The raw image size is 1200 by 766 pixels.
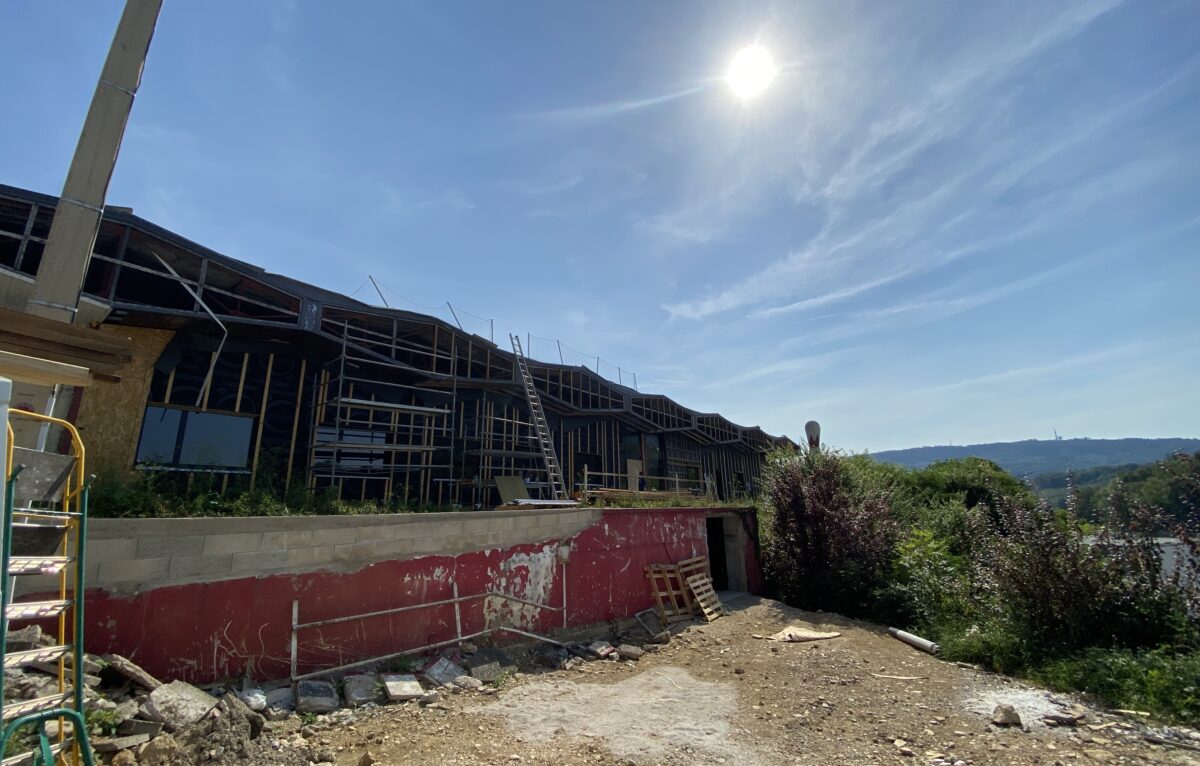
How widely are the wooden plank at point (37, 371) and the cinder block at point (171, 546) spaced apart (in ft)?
9.70

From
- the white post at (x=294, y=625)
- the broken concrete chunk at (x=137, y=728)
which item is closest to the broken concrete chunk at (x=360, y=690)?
the white post at (x=294, y=625)

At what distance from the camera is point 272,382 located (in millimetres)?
11672

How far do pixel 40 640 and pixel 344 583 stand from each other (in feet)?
10.4

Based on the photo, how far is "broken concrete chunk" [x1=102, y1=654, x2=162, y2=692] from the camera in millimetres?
5594

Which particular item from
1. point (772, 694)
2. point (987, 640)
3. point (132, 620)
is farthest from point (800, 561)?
point (132, 620)

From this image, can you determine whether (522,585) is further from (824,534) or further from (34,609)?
(824,534)

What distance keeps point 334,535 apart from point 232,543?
1.27 meters

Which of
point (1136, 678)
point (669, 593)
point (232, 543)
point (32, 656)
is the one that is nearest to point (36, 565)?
point (32, 656)

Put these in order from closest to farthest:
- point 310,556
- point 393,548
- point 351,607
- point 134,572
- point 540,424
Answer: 1. point 134,572
2. point 310,556
3. point 351,607
4. point 393,548
5. point 540,424

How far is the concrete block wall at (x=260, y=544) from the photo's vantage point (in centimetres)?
620

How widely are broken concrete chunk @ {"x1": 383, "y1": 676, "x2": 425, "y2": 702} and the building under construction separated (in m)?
3.94

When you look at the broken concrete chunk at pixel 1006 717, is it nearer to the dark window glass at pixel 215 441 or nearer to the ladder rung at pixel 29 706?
the ladder rung at pixel 29 706

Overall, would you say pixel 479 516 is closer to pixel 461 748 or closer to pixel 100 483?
pixel 461 748

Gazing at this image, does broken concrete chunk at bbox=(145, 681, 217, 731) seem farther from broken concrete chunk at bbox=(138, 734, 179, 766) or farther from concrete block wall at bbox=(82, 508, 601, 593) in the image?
concrete block wall at bbox=(82, 508, 601, 593)
